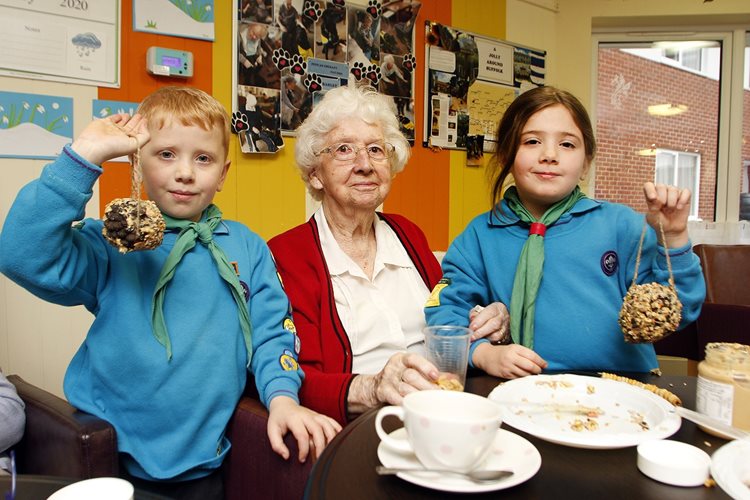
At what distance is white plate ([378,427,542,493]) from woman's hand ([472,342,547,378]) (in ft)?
1.29

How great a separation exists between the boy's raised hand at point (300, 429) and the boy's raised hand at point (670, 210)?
86 centimetres

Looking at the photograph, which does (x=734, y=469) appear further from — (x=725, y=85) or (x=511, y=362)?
(x=725, y=85)

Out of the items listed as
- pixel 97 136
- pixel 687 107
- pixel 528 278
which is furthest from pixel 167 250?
pixel 687 107

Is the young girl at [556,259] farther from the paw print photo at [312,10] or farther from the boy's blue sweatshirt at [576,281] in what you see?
the paw print photo at [312,10]

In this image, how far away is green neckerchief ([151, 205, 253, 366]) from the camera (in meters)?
1.21

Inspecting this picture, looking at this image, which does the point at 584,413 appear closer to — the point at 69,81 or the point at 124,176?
the point at 124,176

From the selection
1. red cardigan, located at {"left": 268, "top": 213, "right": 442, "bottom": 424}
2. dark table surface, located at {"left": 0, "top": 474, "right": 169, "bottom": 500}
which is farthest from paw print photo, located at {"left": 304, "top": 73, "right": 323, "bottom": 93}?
dark table surface, located at {"left": 0, "top": 474, "right": 169, "bottom": 500}

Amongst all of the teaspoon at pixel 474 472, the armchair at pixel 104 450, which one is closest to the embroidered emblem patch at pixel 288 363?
the armchair at pixel 104 450

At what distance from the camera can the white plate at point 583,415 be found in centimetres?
81

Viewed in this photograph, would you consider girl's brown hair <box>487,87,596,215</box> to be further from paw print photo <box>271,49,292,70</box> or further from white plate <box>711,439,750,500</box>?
paw print photo <box>271,49,292,70</box>

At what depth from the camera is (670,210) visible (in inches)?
48.1

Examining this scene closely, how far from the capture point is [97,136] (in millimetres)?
1083

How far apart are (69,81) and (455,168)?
2.05 m

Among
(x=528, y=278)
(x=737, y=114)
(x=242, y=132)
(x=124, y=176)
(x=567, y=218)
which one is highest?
(x=737, y=114)
